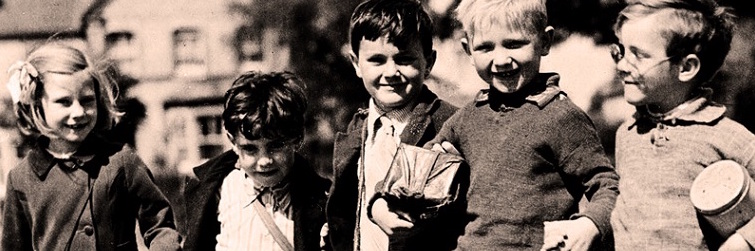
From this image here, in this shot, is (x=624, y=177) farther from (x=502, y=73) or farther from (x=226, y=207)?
(x=226, y=207)

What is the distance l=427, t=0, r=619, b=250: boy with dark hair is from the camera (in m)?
3.57

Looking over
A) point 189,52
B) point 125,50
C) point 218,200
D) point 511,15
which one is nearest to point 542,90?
point 511,15

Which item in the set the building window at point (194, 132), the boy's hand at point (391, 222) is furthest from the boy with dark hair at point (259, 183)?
the building window at point (194, 132)

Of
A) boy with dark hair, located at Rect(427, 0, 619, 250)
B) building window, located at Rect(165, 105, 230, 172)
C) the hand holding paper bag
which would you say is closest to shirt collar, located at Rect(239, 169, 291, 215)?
the hand holding paper bag

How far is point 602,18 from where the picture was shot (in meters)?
8.68

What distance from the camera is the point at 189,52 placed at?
16.1 metres

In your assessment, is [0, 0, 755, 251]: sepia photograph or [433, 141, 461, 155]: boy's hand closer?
[0, 0, 755, 251]: sepia photograph

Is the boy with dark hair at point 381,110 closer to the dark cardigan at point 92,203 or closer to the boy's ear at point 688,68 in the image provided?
the dark cardigan at point 92,203

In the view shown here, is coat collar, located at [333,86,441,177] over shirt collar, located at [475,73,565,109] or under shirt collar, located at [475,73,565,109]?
under

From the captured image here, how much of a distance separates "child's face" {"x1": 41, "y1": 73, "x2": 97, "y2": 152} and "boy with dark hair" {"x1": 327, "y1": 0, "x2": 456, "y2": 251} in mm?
1282

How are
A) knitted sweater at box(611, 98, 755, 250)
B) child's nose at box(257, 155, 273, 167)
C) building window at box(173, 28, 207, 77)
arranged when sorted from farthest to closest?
building window at box(173, 28, 207, 77) → child's nose at box(257, 155, 273, 167) → knitted sweater at box(611, 98, 755, 250)

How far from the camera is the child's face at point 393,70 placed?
4199 mm

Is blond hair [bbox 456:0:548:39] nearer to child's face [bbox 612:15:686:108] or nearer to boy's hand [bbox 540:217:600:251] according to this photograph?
child's face [bbox 612:15:686:108]

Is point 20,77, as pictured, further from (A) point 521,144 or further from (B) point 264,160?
(A) point 521,144
